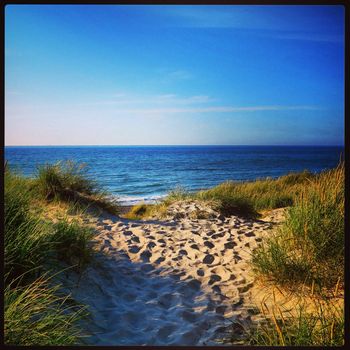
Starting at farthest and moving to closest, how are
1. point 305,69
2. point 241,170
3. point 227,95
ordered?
point 227,95, point 305,69, point 241,170

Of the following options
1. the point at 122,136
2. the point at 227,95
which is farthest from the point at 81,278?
the point at 227,95

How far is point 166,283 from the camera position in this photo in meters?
4.20

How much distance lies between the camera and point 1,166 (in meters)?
2.52

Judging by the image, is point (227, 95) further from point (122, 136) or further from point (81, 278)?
point (81, 278)

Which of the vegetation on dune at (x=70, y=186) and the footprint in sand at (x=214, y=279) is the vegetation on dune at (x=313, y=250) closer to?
the footprint in sand at (x=214, y=279)

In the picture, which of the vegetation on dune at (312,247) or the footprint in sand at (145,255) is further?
the footprint in sand at (145,255)

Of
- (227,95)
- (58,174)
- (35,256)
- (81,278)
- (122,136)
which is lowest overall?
(81,278)

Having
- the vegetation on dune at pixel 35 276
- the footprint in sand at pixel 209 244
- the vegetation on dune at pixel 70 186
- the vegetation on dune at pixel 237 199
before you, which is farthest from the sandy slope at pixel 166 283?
the vegetation on dune at pixel 237 199

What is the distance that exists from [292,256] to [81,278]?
2061 millimetres

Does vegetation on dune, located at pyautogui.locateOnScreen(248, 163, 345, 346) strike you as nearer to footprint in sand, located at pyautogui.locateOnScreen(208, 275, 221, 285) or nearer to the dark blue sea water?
footprint in sand, located at pyautogui.locateOnScreen(208, 275, 221, 285)

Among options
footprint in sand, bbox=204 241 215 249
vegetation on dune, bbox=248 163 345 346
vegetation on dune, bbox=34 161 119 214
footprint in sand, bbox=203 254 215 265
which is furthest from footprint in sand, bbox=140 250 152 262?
vegetation on dune, bbox=34 161 119 214

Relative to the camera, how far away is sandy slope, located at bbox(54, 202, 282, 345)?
10.4 ft

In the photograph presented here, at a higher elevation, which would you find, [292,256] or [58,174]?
[58,174]

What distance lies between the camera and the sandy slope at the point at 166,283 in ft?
10.4
